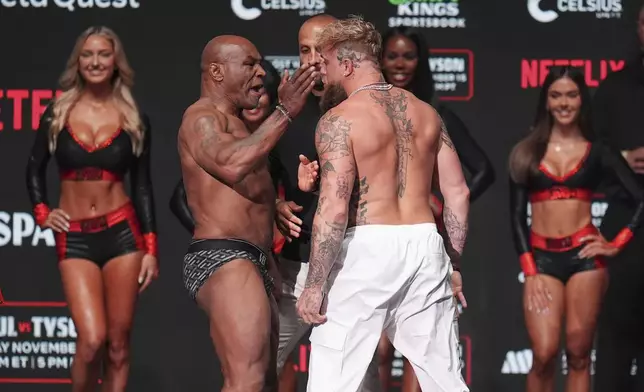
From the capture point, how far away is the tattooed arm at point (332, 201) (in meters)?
4.19

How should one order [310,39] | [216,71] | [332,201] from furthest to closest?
[310,39]
[216,71]
[332,201]

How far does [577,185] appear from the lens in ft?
20.4

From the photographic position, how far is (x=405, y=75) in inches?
248

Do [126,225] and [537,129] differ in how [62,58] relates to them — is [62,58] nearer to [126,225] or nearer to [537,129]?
[126,225]

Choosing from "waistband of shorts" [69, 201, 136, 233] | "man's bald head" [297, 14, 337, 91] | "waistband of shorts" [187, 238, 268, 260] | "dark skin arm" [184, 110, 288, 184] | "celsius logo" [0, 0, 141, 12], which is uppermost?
"celsius logo" [0, 0, 141, 12]

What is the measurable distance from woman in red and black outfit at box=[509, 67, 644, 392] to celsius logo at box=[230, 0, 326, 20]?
1333 mm

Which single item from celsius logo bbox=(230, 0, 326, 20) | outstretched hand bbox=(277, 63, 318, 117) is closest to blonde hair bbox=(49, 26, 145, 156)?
celsius logo bbox=(230, 0, 326, 20)

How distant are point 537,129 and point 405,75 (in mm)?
776

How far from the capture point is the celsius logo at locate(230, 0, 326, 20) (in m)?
6.58

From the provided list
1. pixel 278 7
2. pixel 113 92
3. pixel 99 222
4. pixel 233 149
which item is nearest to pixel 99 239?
pixel 99 222

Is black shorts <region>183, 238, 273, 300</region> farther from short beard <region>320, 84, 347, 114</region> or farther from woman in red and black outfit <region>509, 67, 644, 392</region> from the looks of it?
woman in red and black outfit <region>509, 67, 644, 392</region>

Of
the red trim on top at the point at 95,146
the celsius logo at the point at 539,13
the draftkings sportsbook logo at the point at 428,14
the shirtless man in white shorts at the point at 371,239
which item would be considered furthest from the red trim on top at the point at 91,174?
the celsius logo at the point at 539,13

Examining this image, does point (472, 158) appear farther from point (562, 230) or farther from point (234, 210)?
point (234, 210)

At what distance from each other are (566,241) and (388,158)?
2.22m
